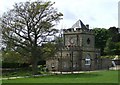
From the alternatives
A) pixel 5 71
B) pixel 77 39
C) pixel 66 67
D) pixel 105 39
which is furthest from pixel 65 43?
pixel 105 39

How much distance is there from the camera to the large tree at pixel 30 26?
45.7 metres

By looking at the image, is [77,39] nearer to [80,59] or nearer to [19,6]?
[80,59]

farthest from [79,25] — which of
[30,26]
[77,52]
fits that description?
[30,26]

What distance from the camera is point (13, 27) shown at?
45500mm

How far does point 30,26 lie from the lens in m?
46.5

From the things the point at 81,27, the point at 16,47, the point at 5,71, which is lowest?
the point at 5,71

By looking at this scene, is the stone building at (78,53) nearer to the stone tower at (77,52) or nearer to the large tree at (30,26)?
the stone tower at (77,52)

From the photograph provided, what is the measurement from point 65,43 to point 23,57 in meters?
19.8

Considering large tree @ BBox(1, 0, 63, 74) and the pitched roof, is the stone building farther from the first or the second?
large tree @ BBox(1, 0, 63, 74)

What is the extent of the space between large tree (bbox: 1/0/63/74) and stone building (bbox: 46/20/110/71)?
40.6ft

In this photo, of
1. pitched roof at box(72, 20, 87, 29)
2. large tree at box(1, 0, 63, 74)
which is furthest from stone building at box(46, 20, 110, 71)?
large tree at box(1, 0, 63, 74)

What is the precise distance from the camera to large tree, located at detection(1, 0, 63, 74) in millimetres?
45656

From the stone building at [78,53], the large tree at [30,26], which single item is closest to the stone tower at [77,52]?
the stone building at [78,53]

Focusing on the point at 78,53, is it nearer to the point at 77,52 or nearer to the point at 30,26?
the point at 77,52
